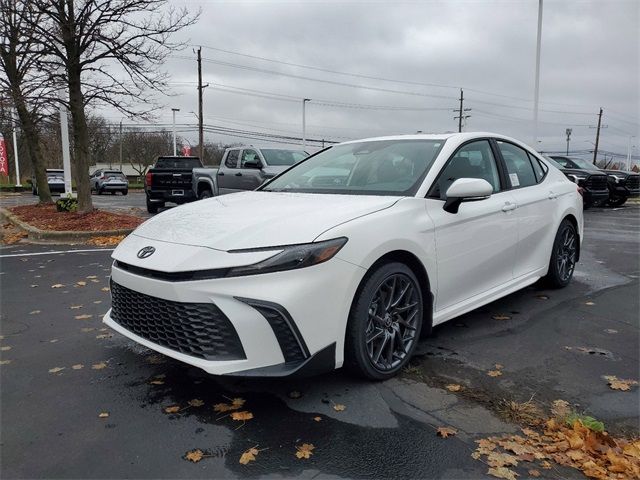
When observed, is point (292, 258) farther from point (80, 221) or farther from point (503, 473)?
point (80, 221)

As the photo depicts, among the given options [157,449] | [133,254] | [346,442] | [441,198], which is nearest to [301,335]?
[346,442]

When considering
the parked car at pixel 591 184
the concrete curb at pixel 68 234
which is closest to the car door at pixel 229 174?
the concrete curb at pixel 68 234

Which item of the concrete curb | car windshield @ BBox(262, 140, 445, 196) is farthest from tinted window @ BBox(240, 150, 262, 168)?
car windshield @ BBox(262, 140, 445, 196)

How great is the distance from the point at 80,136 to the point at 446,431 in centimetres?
1197

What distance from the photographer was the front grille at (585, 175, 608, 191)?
16688mm

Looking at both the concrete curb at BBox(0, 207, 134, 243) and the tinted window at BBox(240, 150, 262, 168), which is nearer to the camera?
the concrete curb at BBox(0, 207, 134, 243)

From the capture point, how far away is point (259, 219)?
3186 mm

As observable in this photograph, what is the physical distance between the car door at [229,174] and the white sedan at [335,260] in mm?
8512

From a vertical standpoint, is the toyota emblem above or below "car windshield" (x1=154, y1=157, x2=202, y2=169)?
below

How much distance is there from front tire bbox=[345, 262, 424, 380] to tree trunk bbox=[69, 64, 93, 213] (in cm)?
1113

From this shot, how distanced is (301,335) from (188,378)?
1.10 m

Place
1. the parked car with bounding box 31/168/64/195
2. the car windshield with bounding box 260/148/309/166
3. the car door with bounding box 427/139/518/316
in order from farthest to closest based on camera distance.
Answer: the parked car with bounding box 31/168/64/195 < the car windshield with bounding box 260/148/309/166 < the car door with bounding box 427/139/518/316

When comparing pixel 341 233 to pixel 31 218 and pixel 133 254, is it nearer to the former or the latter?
pixel 133 254

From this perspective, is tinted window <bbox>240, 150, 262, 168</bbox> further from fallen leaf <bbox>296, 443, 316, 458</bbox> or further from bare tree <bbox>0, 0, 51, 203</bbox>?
fallen leaf <bbox>296, 443, 316, 458</bbox>
